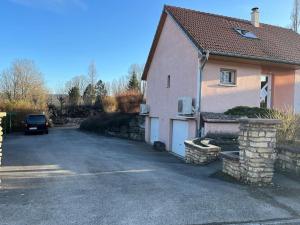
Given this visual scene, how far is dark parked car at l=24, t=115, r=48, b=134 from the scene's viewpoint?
89.6 ft

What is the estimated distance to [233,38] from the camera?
1844 cm

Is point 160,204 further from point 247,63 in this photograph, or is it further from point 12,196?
point 247,63

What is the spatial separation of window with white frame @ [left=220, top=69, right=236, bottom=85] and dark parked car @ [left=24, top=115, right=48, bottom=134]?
15.7 metres

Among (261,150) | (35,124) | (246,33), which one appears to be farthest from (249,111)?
(35,124)

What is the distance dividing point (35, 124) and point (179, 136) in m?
13.2

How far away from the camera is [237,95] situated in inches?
696

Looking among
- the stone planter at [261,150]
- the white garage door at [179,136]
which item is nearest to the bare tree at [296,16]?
the white garage door at [179,136]

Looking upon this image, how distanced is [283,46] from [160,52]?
7101 millimetres

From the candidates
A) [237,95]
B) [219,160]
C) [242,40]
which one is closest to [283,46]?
[242,40]

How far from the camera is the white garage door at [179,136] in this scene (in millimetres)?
18297

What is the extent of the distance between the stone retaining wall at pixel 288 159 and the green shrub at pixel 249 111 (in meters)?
6.30

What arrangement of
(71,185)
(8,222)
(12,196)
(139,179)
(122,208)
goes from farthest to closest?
(139,179) → (71,185) → (12,196) → (122,208) → (8,222)

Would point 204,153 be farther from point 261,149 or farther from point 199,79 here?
point 199,79

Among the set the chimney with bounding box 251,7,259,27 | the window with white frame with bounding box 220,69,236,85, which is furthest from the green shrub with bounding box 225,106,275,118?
the chimney with bounding box 251,7,259,27
